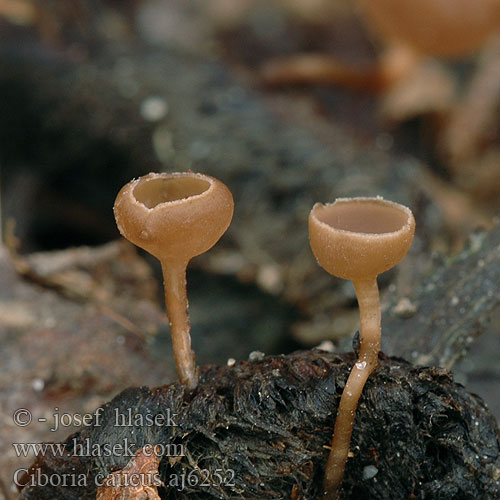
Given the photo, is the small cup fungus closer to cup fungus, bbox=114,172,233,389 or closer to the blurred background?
the blurred background

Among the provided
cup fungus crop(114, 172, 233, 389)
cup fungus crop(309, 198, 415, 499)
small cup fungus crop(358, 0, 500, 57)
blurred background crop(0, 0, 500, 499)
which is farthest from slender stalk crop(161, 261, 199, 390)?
small cup fungus crop(358, 0, 500, 57)

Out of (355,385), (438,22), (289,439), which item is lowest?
(289,439)

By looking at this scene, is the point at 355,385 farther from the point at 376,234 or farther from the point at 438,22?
the point at 438,22

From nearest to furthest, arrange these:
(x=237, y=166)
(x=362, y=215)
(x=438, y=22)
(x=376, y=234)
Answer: (x=376, y=234)
(x=362, y=215)
(x=237, y=166)
(x=438, y=22)

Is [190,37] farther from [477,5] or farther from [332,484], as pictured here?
[332,484]

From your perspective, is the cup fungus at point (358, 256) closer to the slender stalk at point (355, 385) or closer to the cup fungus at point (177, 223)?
the slender stalk at point (355, 385)

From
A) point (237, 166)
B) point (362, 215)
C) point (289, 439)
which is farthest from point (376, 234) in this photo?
point (237, 166)
